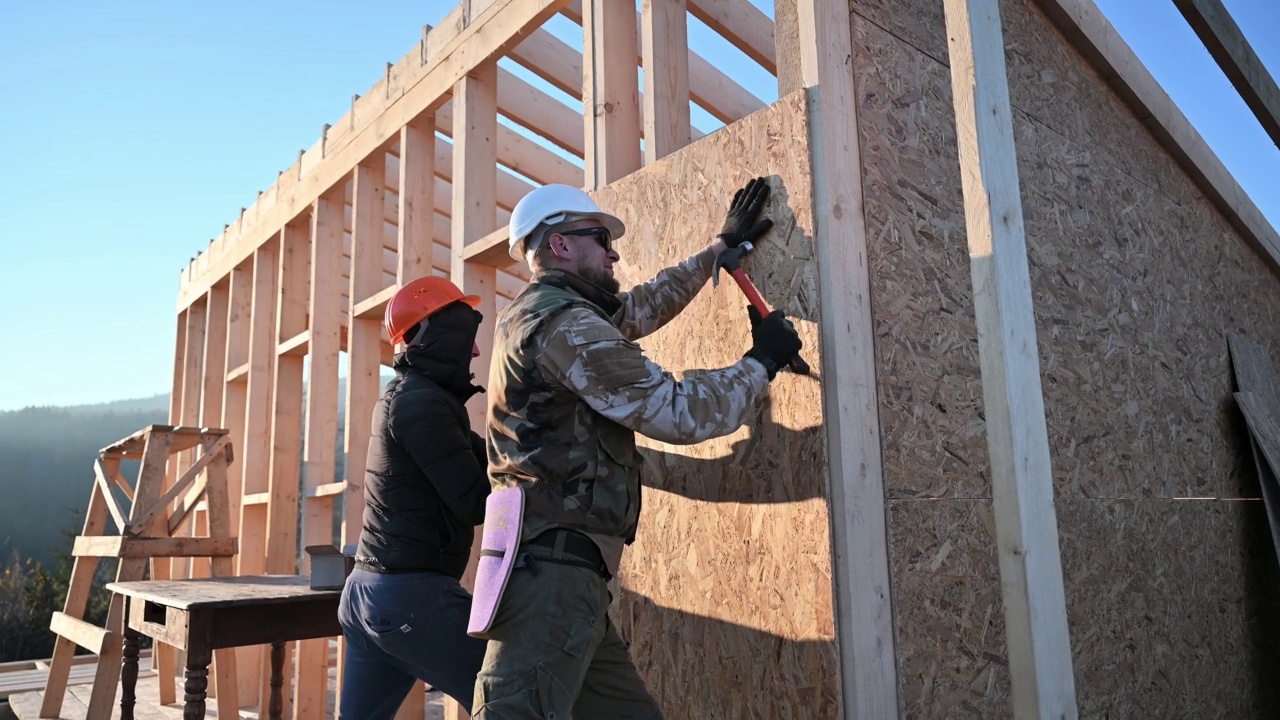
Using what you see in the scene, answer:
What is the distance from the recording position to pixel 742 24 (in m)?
4.87

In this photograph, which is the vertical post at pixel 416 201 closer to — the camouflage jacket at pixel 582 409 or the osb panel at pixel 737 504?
the osb panel at pixel 737 504

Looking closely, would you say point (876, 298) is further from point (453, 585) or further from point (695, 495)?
point (453, 585)

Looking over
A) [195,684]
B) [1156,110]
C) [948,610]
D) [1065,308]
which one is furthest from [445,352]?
[1156,110]

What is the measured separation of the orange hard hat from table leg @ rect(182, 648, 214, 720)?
5.08 feet

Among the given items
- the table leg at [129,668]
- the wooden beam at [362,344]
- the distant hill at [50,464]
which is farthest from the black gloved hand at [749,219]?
the distant hill at [50,464]

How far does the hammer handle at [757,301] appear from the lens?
2.74m

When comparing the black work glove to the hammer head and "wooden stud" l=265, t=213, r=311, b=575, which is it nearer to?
the hammer head

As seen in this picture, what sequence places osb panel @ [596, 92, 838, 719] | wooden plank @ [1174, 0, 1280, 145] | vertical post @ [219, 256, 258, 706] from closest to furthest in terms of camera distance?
osb panel @ [596, 92, 838, 719], wooden plank @ [1174, 0, 1280, 145], vertical post @ [219, 256, 258, 706]

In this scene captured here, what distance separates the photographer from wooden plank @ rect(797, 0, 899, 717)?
267 centimetres

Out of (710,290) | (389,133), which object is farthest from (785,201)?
(389,133)

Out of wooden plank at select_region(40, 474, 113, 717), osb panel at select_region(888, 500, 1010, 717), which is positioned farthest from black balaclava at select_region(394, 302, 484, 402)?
wooden plank at select_region(40, 474, 113, 717)

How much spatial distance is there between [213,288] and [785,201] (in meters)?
7.37

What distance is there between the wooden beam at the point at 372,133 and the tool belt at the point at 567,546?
3.04m

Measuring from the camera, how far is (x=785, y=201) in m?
2.97
